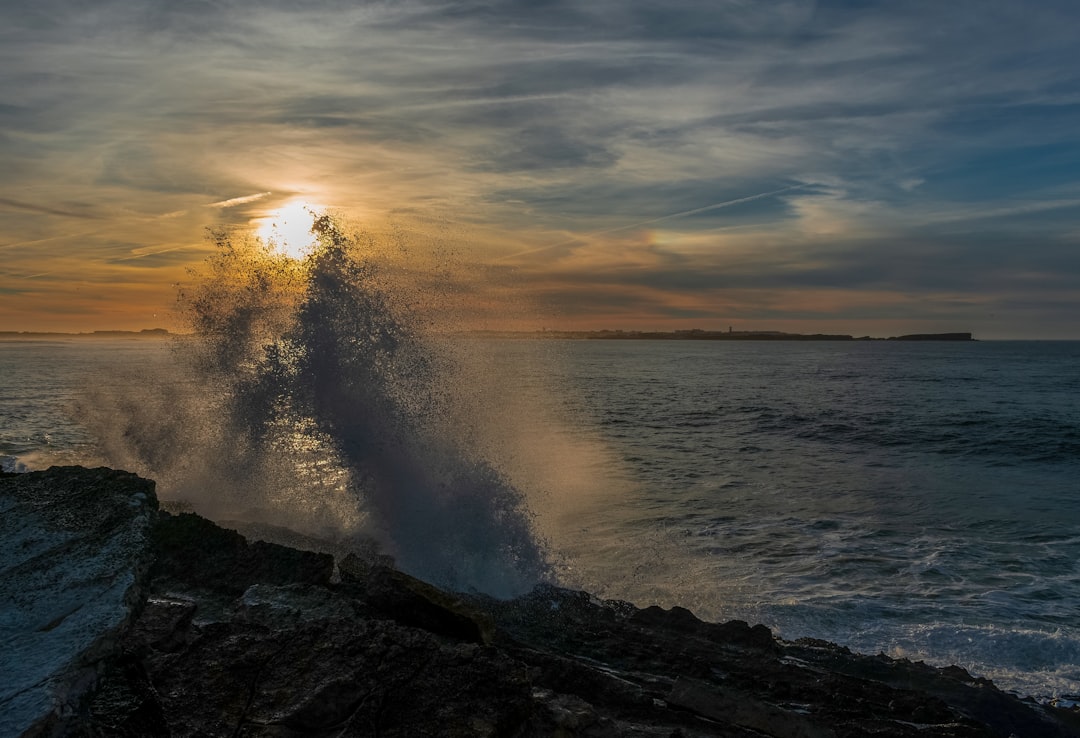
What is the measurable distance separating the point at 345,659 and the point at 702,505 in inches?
439

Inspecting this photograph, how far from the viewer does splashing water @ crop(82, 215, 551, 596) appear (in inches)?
406

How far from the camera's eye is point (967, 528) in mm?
12484

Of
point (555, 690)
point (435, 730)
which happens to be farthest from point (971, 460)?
point (435, 730)

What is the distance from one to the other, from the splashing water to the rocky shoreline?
2.71 metres

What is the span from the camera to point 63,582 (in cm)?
418

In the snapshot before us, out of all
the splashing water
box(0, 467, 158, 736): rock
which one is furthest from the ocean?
box(0, 467, 158, 736): rock

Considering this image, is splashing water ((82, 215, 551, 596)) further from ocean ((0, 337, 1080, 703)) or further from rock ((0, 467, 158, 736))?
rock ((0, 467, 158, 736))

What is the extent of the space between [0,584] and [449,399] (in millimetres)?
10590

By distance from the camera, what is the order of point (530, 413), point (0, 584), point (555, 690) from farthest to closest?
point (530, 413) < point (555, 690) < point (0, 584)

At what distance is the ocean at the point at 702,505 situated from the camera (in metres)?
8.58

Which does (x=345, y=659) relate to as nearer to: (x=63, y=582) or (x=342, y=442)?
(x=63, y=582)

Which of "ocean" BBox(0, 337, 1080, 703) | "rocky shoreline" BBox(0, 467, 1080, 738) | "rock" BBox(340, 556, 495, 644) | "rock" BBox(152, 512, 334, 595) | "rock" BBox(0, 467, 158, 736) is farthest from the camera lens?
"ocean" BBox(0, 337, 1080, 703)

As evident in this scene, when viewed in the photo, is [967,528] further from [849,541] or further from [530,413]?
[530,413]

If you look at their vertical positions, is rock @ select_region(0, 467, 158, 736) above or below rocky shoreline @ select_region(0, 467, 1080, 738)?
above
